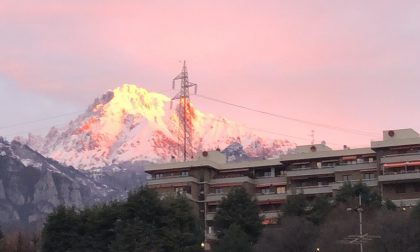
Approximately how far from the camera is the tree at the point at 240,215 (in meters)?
78.6

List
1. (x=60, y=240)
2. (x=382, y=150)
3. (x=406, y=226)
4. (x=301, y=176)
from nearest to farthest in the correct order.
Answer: (x=406, y=226) < (x=60, y=240) < (x=382, y=150) < (x=301, y=176)

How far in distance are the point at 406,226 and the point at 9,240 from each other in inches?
2115

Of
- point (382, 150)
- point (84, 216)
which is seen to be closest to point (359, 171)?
point (382, 150)

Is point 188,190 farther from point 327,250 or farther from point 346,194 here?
point 327,250

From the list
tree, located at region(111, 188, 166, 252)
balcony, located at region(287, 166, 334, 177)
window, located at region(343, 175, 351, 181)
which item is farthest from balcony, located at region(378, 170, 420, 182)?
tree, located at region(111, 188, 166, 252)

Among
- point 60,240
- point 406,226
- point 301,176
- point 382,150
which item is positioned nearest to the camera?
point 406,226

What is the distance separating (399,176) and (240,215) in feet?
72.3

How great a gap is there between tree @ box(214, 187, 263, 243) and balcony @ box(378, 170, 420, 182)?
18192mm

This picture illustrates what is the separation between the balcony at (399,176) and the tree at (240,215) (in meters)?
18.2

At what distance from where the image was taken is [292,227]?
70375mm

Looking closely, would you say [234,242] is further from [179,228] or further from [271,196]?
[271,196]

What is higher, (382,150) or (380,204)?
(382,150)

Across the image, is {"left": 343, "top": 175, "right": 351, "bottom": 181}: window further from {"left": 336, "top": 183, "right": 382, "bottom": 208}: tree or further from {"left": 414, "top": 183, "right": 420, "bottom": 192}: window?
{"left": 336, "top": 183, "right": 382, "bottom": 208}: tree

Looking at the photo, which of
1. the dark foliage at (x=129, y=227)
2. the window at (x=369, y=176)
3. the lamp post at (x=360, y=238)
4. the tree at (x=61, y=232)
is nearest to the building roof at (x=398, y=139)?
the window at (x=369, y=176)
